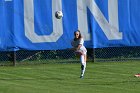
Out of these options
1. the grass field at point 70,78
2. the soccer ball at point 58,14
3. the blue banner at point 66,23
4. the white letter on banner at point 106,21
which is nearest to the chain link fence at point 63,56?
the blue banner at point 66,23

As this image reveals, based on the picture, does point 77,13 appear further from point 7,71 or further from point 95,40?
point 7,71

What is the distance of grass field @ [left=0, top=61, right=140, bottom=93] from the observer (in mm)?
13805

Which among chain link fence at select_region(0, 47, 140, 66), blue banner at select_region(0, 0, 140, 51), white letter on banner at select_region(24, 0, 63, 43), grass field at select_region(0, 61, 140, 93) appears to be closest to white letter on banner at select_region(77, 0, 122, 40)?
blue banner at select_region(0, 0, 140, 51)

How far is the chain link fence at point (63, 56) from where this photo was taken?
72.9 ft

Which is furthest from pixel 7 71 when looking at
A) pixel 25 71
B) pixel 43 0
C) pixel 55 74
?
pixel 43 0

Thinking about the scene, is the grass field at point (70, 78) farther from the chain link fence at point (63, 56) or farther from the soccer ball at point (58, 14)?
the soccer ball at point (58, 14)

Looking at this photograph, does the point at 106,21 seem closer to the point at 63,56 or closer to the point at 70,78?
the point at 63,56

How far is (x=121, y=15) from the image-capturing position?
22.7 meters

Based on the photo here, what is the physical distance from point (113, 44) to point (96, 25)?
46.6 inches

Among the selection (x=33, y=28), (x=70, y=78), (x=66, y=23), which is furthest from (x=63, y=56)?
(x=70, y=78)

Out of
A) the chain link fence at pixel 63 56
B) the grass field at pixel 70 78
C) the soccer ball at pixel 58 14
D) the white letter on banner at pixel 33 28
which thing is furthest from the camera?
the chain link fence at pixel 63 56

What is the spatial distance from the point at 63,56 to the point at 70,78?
252 inches

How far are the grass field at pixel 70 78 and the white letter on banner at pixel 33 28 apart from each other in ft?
4.09

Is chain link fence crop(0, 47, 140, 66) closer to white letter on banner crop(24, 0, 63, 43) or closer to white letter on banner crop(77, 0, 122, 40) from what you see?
white letter on banner crop(24, 0, 63, 43)
